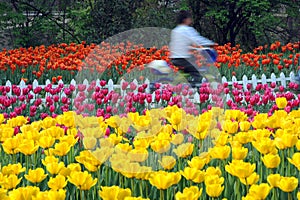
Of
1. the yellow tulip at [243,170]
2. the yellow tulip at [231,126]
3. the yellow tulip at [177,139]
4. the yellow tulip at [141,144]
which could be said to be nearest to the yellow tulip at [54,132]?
the yellow tulip at [141,144]

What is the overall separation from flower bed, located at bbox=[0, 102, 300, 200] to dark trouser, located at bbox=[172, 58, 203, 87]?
3500 millimetres

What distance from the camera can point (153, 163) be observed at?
293cm

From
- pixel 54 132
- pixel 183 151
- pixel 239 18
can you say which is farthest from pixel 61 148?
pixel 239 18

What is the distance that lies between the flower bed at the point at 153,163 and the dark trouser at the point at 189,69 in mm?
3500

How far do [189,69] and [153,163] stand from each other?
15.1ft

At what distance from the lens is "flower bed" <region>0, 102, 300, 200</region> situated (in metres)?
2.30

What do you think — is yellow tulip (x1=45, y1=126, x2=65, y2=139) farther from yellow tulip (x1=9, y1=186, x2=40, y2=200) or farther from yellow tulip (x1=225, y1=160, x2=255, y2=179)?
yellow tulip (x1=225, y1=160, x2=255, y2=179)

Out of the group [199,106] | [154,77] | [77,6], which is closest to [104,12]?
[77,6]

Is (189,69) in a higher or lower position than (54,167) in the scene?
higher

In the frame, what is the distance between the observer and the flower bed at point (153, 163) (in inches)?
90.7

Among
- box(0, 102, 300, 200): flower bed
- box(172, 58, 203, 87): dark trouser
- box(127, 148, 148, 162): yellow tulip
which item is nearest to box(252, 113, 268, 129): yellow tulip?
box(0, 102, 300, 200): flower bed

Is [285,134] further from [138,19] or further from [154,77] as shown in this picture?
[138,19]

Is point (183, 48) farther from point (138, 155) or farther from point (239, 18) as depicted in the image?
point (239, 18)

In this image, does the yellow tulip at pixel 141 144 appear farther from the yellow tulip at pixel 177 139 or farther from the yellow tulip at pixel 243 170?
the yellow tulip at pixel 243 170
